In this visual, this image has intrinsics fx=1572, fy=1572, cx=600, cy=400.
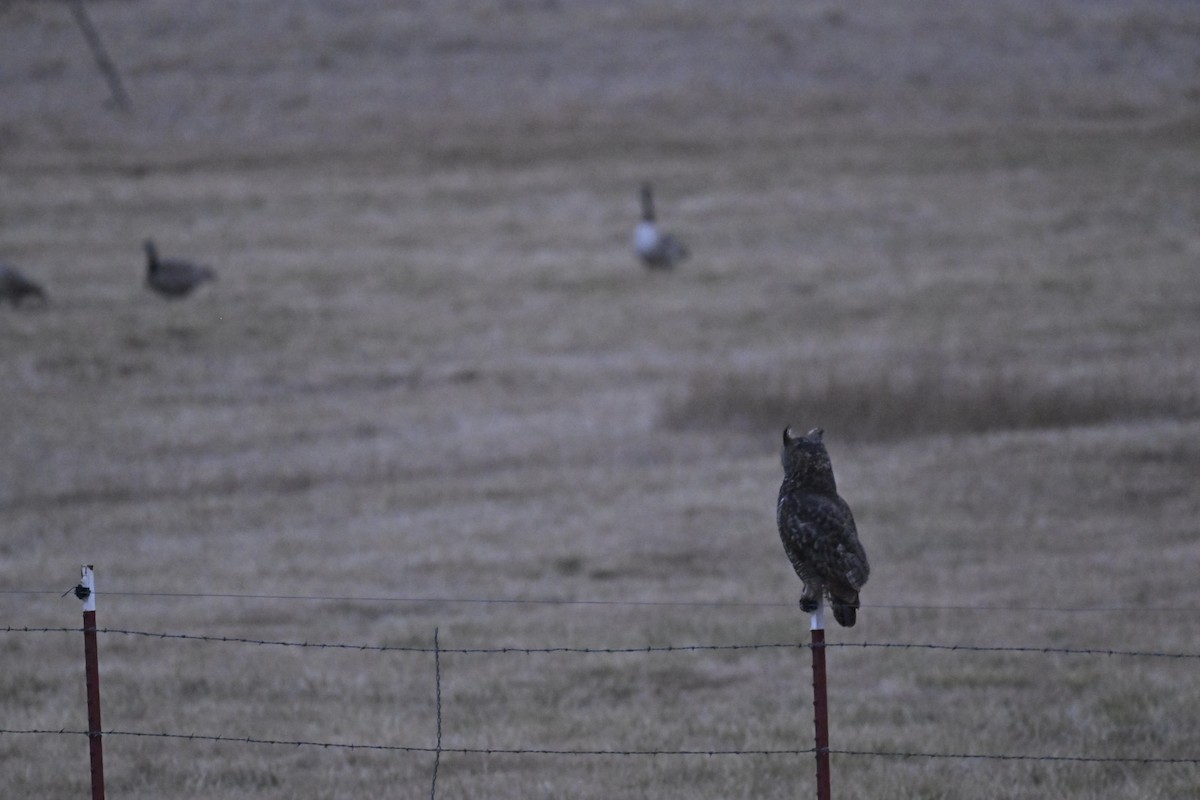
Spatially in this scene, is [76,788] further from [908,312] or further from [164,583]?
[908,312]

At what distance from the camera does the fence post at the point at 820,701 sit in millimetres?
5414

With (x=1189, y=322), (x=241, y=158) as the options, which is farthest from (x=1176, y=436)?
(x=241, y=158)

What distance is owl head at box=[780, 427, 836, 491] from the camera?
19.0 ft

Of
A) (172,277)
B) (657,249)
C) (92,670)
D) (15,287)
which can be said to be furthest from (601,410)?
(92,670)

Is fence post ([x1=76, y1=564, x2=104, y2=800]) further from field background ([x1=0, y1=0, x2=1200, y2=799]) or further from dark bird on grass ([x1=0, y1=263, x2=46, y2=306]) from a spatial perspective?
dark bird on grass ([x1=0, y1=263, x2=46, y2=306])

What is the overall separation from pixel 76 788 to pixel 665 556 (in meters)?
5.67

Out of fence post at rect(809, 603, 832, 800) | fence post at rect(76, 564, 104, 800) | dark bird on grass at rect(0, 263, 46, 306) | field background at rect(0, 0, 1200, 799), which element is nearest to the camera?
fence post at rect(809, 603, 832, 800)

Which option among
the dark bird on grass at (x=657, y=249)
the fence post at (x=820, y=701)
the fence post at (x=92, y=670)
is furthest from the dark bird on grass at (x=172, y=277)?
the fence post at (x=820, y=701)

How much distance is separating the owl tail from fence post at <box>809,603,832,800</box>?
0.16 m

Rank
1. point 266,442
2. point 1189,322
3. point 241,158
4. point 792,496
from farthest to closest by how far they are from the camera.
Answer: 1. point 241,158
2. point 1189,322
3. point 266,442
4. point 792,496

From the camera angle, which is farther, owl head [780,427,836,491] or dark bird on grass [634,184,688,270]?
dark bird on grass [634,184,688,270]

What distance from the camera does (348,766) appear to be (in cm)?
782

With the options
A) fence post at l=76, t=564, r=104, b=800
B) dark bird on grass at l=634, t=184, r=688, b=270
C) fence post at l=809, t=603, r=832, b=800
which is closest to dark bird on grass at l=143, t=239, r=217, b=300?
dark bird on grass at l=634, t=184, r=688, b=270

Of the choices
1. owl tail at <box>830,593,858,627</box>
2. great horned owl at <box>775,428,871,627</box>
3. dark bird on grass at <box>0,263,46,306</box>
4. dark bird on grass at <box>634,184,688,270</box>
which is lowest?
owl tail at <box>830,593,858,627</box>
